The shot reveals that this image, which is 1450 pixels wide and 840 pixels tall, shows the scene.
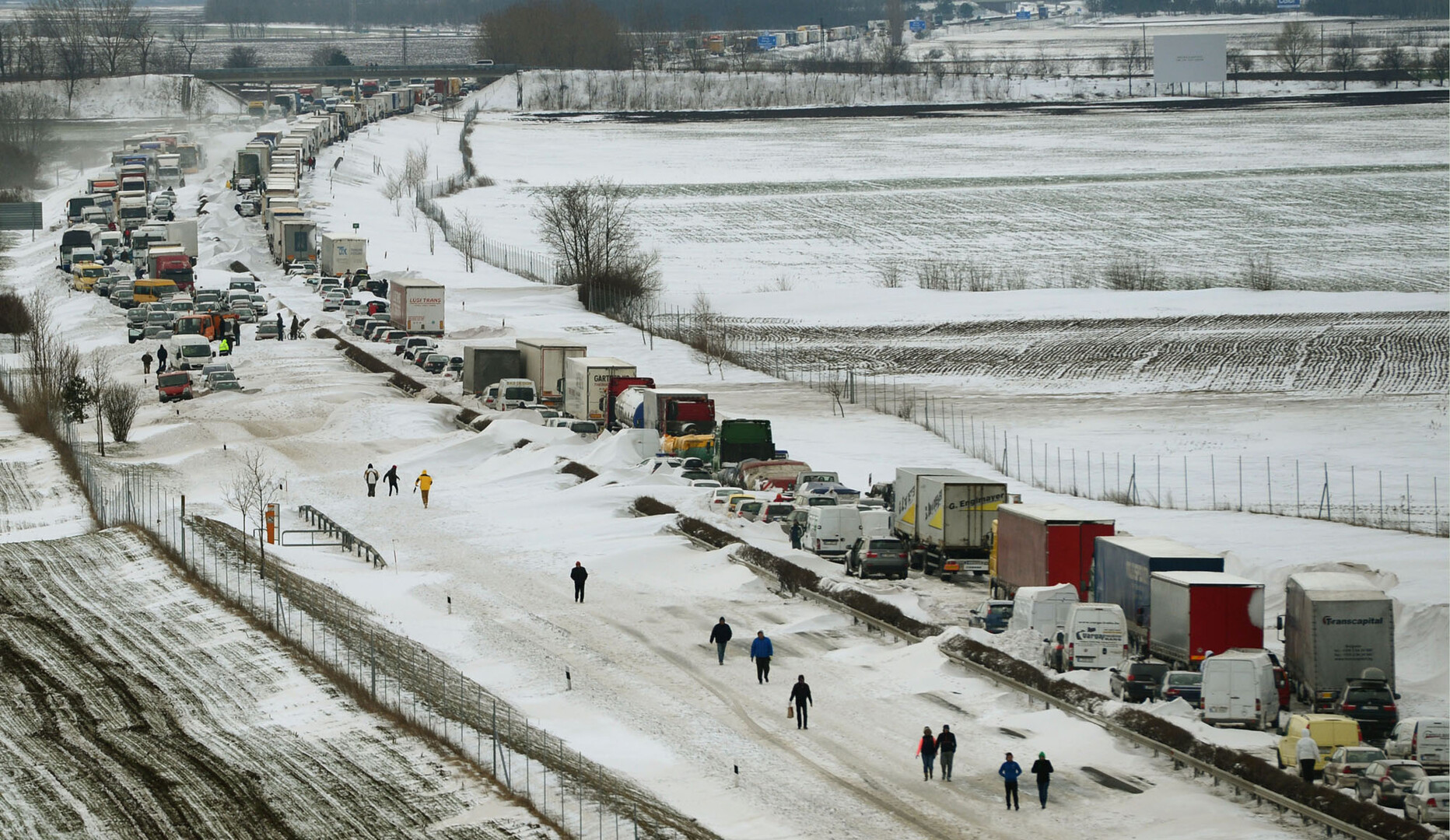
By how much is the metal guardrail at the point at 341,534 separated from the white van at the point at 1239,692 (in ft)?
62.2

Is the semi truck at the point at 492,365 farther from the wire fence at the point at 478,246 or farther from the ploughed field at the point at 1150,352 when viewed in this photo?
the wire fence at the point at 478,246

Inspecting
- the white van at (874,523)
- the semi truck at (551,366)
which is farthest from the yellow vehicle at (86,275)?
the white van at (874,523)

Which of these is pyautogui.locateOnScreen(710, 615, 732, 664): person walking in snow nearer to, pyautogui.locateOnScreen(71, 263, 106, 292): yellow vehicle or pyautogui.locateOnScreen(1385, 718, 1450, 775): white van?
pyautogui.locateOnScreen(1385, 718, 1450, 775): white van

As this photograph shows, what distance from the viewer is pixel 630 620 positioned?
34344 millimetres

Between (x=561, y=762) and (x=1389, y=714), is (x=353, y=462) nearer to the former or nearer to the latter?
(x=561, y=762)

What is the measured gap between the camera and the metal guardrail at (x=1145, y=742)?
22766mm

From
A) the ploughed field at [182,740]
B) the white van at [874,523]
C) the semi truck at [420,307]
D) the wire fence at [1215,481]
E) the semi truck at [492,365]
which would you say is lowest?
the ploughed field at [182,740]

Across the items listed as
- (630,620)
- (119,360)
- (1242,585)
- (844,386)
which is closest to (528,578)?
(630,620)

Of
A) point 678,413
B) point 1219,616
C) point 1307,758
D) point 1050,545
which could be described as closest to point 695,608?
point 1050,545

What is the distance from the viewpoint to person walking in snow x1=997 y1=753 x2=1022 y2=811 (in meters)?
24.0

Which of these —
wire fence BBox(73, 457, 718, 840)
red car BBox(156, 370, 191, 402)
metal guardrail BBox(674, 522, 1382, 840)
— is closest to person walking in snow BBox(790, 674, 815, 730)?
wire fence BBox(73, 457, 718, 840)

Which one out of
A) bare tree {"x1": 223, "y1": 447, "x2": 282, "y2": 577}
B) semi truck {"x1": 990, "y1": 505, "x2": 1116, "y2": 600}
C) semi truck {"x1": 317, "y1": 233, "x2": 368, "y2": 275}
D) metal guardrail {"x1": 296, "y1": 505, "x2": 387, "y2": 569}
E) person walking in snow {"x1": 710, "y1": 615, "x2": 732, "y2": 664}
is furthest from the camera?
semi truck {"x1": 317, "y1": 233, "x2": 368, "y2": 275}

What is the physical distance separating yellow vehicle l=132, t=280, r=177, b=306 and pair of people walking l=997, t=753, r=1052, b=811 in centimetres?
6577

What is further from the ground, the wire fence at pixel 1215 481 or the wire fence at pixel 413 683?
the wire fence at pixel 1215 481
